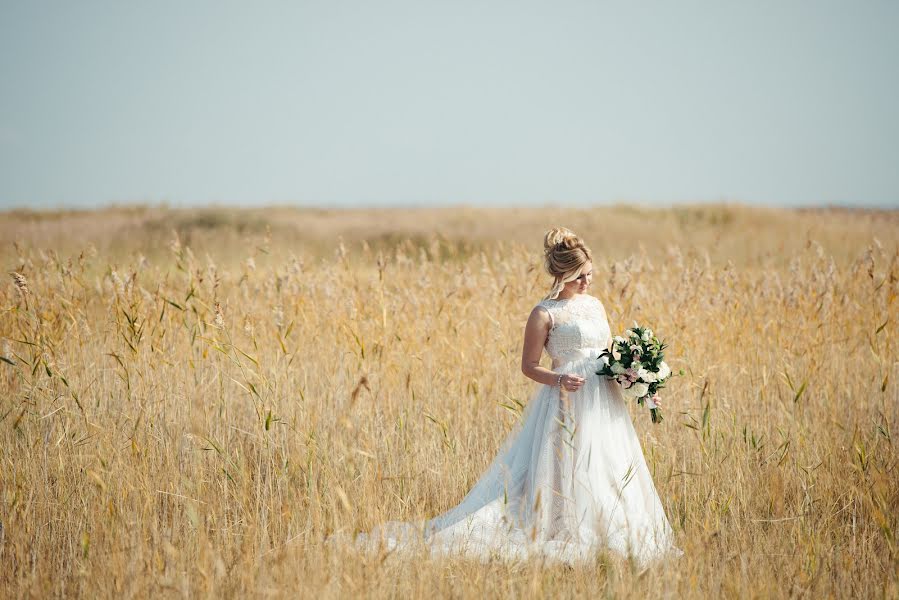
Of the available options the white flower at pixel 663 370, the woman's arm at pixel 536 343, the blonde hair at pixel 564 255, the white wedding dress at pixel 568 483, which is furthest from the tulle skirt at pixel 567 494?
the blonde hair at pixel 564 255

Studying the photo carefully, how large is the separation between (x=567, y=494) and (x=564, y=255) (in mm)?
1235

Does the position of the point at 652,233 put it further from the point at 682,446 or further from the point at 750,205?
the point at 682,446

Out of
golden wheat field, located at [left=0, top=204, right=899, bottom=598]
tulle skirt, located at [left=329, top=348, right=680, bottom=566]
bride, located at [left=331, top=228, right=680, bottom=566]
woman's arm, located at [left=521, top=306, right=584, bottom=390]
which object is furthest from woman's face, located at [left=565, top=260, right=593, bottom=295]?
golden wheat field, located at [left=0, top=204, right=899, bottom=598]

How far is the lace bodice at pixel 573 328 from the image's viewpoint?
3467 millimetres

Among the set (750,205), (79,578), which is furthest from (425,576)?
(750,205)

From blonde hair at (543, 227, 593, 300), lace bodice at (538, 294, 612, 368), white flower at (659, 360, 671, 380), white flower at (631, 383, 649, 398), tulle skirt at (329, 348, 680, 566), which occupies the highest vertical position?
blonde hair at (543, 227, 593, 300)

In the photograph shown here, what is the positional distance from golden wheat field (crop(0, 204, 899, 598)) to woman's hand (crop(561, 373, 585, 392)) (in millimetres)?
813

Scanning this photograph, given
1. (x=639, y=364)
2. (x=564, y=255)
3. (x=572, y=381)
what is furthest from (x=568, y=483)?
(x=564, y=255)

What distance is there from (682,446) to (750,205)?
23.9 m

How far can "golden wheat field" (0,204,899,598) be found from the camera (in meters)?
2.98

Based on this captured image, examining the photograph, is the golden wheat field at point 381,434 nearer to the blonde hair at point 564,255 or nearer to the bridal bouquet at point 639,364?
the bridal bouquet at point 639,364

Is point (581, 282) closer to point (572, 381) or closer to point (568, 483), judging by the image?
Answer: point (572, 381)

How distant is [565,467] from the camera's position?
339 cm

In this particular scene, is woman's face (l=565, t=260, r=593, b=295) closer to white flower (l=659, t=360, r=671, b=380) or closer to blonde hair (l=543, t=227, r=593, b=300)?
blonde hair (l=543, t=227, r=593, b=300)
